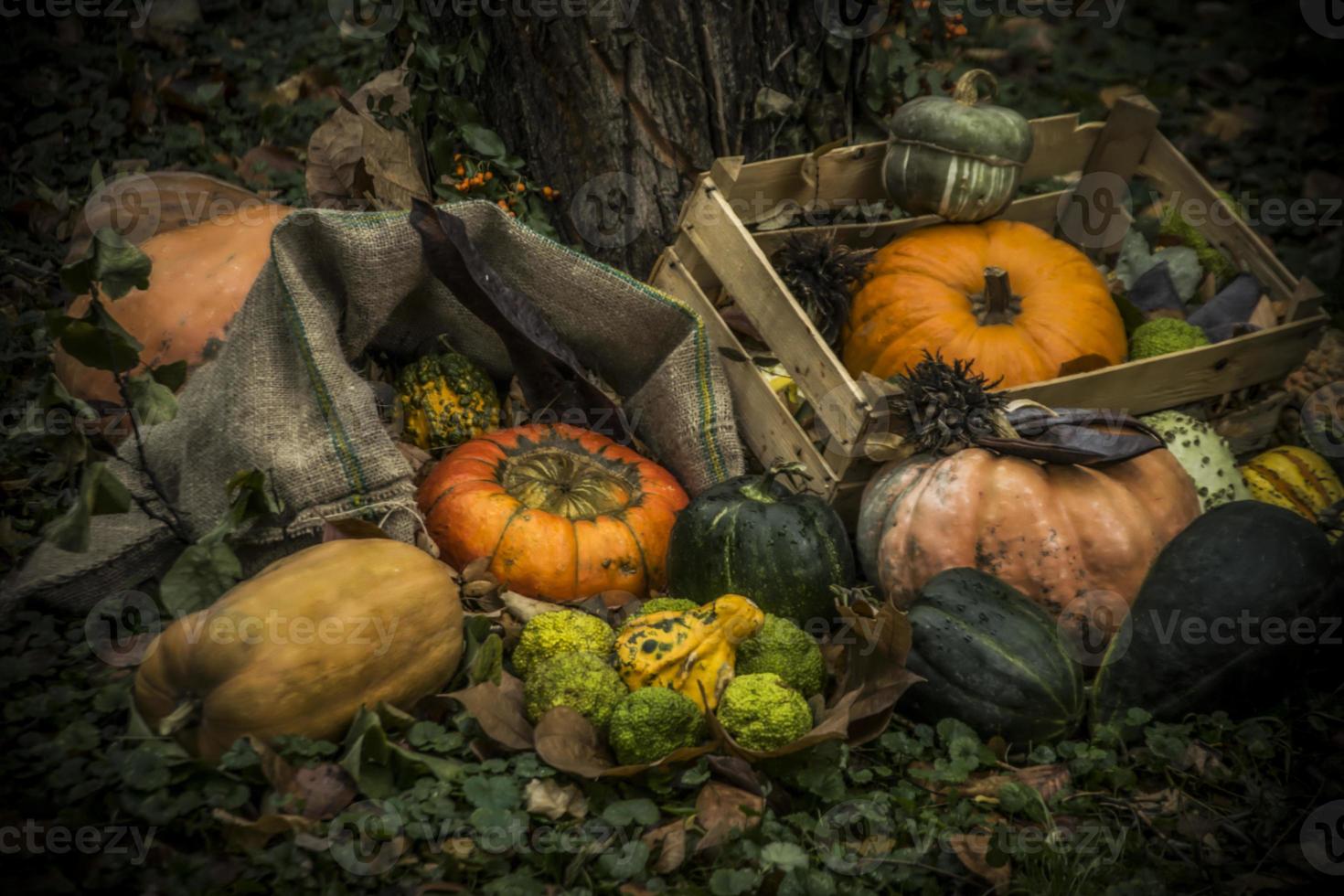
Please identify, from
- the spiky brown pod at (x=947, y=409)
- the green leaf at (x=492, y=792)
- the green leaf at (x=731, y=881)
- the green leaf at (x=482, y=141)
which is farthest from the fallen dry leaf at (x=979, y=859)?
the green leaf at (x=482, y=141)

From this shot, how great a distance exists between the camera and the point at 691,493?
12.1 ft

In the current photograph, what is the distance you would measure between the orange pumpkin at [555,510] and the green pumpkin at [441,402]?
156 mm

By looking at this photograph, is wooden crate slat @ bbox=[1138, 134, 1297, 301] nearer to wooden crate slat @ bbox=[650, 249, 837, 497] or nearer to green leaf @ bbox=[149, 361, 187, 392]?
wooden crate slat @ bbox=[650, 249, 837, 497]

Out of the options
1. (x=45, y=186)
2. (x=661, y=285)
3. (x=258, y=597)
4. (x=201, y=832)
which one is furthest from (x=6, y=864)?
(x=45, y=186)

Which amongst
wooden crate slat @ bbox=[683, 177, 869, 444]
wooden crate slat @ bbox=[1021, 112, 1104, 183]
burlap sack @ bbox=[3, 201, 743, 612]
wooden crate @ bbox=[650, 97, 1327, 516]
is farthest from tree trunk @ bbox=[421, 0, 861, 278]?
wooden crate slat @ bbox=[1021, 112, 1104, 183]

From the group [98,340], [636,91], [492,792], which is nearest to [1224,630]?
[492,792]

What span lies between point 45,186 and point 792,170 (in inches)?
124

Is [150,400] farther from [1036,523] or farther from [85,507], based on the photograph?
[1036,523]

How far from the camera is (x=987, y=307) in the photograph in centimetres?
382

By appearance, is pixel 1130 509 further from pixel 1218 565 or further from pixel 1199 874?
pixel 1199 874

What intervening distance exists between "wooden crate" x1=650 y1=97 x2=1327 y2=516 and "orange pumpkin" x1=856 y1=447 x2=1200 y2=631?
0.92 ft

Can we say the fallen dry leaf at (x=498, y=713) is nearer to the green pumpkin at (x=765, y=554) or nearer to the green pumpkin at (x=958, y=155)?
the green pumpkin at (x=765, y=554)

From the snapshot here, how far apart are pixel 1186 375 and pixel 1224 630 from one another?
1253 mm

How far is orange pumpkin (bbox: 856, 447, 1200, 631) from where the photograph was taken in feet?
10.1
